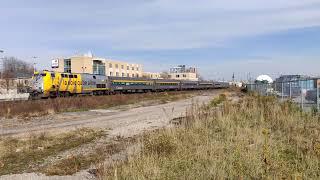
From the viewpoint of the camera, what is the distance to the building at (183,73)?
17125cm

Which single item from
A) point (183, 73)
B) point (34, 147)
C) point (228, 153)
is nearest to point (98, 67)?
point (183, 73)

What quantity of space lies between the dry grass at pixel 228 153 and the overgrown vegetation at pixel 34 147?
9.44ft

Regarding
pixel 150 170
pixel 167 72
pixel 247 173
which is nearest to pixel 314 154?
pixel 247 173

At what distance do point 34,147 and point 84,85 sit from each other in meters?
32.6

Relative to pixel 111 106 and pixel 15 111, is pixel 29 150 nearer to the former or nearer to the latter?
pixel 15 111

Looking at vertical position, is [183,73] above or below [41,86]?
above

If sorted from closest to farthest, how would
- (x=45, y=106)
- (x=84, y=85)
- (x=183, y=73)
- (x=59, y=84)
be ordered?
(x=45, y=106) < (x=59, y=84) < (x=84, y=85) < (x=183, y=73)

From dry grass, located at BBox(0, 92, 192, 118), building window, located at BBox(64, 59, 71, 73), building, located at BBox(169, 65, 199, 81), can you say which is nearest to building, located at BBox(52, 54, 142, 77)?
building window, located at BBox(64, 59, 71, 73)

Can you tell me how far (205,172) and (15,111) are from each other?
21.6 m

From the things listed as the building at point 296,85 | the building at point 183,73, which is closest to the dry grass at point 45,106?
the building at point 296,85

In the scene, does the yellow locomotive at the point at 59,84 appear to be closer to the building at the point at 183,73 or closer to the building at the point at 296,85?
the building at the point at 296,85

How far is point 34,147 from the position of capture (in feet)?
38.9

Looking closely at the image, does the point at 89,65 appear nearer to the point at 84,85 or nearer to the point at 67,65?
the point at 67,65

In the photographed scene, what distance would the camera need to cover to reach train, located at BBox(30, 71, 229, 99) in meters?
37.4
